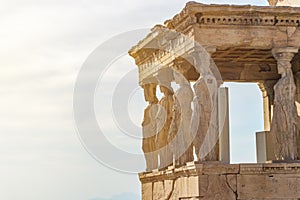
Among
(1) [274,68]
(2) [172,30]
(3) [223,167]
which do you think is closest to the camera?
(3) [223,167]

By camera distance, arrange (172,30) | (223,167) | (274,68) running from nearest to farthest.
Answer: (223,167) → (172,30) → (274,68)

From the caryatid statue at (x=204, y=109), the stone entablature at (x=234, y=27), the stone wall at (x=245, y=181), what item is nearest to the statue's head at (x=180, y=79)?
the stone entablature at (x=234, y=27)

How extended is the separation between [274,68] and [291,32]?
9.49 feet

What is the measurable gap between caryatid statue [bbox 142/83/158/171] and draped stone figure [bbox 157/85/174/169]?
1.03 feet

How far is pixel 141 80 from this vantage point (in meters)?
18.6

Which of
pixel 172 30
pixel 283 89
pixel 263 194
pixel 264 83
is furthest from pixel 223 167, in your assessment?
pixel 264 83

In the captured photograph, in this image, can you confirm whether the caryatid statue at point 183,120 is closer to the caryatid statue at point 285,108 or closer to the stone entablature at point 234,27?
the stone entablature at point 234,27

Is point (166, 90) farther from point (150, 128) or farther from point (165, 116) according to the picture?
point (150, 128)

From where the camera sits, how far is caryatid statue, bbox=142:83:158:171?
18.3 meters

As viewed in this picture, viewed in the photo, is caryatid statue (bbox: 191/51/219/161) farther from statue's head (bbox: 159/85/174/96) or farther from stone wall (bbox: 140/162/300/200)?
statue's head (bbox: 159/85/174/96)

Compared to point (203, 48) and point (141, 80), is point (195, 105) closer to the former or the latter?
point (203, 48)

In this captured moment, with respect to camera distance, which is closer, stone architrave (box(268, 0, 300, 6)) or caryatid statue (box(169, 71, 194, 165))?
caryatid statue (box(169, 71, 194, 165))

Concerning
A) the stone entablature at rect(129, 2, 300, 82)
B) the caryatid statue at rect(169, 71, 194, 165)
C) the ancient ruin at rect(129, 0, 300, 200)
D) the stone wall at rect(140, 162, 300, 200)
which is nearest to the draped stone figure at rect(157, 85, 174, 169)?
the ancient ruin at rect(129, 0, 300, 200)

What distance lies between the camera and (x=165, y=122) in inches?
699
